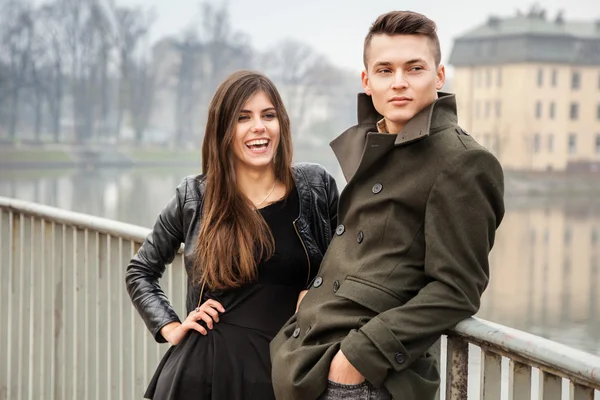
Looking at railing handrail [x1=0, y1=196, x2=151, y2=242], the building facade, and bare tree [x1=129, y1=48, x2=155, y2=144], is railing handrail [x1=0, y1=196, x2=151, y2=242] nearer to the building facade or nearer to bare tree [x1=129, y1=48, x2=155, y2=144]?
bare tree [x1=129, y1=48, x2=155, y2=144]

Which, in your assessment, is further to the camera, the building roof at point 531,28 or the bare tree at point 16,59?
the building roof at point 531,28

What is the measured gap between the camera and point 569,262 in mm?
63000

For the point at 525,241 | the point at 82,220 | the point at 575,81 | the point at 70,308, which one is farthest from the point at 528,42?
the point at 82,220

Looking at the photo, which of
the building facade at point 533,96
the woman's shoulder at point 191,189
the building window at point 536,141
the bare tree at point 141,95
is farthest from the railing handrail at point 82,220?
the building window at point 536,141

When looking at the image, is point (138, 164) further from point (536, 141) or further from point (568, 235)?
point (568, 235)

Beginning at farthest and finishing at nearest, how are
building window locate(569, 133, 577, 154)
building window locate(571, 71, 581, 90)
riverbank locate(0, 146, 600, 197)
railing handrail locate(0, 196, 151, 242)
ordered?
building window locate(571, 71, 581, 90)
building window locate(569, 133, 577, 154)
riverbank locate(0, 146, 600, 197)
railing handrail locate(0, 196, 151, 242)

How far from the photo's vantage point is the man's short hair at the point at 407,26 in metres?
1.65

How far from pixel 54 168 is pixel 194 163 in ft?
33.3

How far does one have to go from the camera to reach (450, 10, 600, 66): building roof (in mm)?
74750

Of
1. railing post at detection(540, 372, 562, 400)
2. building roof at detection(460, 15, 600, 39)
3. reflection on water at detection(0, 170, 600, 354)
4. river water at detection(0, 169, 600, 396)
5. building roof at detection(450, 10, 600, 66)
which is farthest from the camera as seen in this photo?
building roof at detection(460, 15, 600, 39)

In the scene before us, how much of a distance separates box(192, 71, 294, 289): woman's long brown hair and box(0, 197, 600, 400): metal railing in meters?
0.53

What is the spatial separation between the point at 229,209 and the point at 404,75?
1.92 feet

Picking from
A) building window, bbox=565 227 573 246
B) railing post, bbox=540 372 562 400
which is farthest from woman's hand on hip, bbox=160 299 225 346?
building window, bbox=565 227 573 246

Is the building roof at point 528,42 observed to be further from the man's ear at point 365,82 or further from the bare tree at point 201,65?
the man's ear at point 365,82
